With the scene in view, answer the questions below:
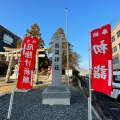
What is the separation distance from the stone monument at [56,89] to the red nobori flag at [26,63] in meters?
1.09

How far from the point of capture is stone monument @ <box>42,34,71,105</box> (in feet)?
21.3

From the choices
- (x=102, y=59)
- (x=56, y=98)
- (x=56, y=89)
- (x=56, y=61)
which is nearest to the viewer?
(x=102, y=59)

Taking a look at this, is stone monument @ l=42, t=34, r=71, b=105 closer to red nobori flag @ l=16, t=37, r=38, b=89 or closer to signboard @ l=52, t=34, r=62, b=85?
signboard @ l=52, t=34, r=62, b=85

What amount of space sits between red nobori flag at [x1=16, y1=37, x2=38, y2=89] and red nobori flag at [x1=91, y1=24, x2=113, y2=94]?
3666 mm

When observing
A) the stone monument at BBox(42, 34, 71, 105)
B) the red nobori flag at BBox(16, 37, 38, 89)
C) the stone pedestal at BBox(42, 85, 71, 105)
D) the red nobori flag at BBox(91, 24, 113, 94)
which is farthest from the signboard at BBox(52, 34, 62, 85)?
the red nobori flag at BBox(91, 24, 113, 94)

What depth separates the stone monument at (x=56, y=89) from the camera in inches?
256

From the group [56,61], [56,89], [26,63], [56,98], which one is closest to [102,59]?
[56,98]

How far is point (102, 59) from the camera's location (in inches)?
158

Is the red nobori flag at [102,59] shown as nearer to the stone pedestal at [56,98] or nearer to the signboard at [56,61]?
the stone pedestal at [56,98]

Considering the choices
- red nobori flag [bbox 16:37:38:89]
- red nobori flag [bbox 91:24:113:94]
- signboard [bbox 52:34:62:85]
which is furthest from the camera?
signboard [bbox 52:34:62:85]

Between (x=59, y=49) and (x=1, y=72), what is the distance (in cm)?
3422

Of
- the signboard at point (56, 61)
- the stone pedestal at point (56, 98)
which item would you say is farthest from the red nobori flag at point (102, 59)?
the signboard at point (56, 61)

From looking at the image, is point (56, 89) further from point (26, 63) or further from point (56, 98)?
point (26, 63)

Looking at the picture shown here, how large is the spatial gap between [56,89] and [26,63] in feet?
6.63
